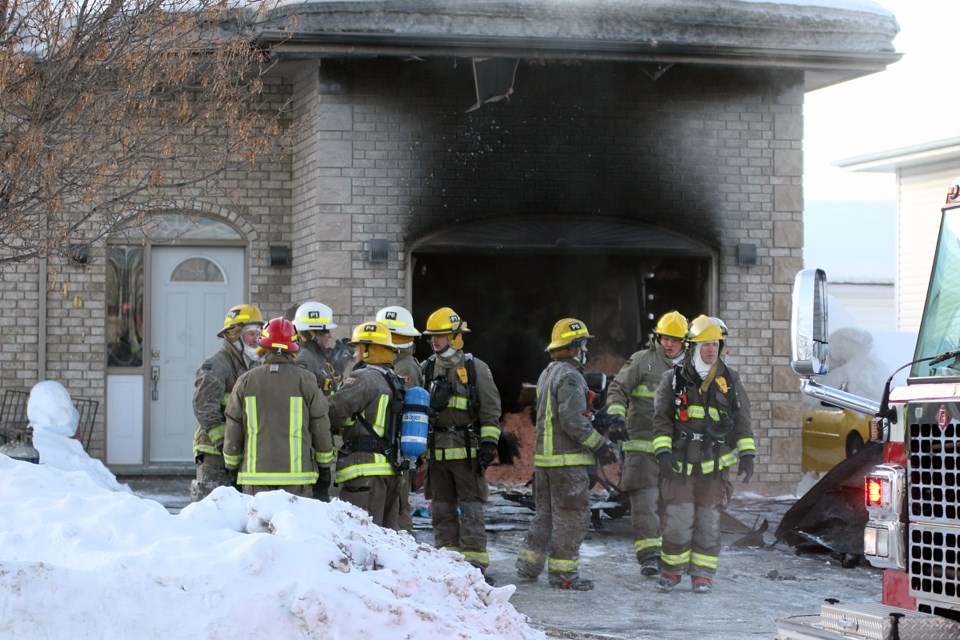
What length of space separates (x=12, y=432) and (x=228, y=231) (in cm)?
361

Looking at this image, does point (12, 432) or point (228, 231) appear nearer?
point (12, 432)

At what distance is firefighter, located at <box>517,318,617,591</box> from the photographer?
29.0ft

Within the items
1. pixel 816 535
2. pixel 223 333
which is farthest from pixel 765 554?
pixel 223 333

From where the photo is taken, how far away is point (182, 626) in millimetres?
4969

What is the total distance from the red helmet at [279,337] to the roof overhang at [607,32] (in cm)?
520

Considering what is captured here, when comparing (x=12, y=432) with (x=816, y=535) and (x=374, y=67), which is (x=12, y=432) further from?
(x=816, y=535)

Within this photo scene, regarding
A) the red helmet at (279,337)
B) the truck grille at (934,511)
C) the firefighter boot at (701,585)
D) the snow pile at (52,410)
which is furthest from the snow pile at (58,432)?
the truck grille at (934,511)

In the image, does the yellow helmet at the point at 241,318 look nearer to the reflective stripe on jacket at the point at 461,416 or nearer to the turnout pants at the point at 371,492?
the reflective stripe on jacket at the point at 461,416

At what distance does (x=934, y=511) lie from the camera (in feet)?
14.9

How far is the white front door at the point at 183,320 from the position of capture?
47.8 feet

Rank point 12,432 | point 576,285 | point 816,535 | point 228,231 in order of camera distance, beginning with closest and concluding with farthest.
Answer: point 816,535 → point 12,432 → point 228,231 → point 576,285

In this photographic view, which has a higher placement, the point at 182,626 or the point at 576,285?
the point at 576,285

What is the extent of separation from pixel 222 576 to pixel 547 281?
1156 centimetres

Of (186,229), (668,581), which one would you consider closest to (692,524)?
(668,581)
